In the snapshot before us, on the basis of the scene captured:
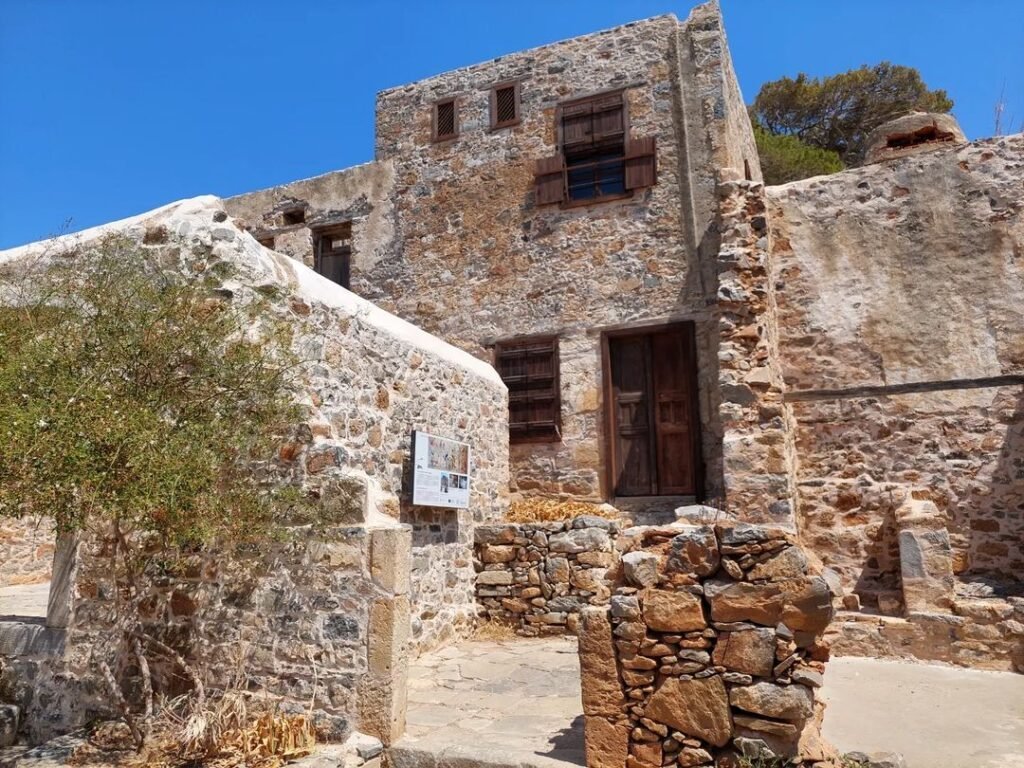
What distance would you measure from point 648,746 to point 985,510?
6.35 m

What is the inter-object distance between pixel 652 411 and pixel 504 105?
5.18 metres

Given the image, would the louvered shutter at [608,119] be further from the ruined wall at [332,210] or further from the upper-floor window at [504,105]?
the ruined wall at [332,210]

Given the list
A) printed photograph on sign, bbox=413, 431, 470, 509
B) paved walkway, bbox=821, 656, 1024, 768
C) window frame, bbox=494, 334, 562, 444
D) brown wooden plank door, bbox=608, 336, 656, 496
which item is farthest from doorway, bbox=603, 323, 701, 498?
paved walkway, bbox=821, 656, 1024, 768

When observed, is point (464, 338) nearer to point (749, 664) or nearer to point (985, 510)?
point (985, 510)

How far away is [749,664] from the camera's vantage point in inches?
142

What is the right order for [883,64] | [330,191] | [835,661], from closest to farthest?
[835,661]
[330,191]
[883,64]

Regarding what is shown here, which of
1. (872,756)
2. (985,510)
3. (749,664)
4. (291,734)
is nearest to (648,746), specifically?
(749,664)

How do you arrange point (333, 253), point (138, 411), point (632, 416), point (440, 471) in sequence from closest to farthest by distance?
point (138, 411), point (440, 471), point (632, 416), point (333, 253)

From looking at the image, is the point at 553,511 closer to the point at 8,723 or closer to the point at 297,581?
the point at 297,581

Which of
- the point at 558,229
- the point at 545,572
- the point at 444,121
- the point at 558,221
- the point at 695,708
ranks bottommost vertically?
the point at 695,708

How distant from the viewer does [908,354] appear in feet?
28.9

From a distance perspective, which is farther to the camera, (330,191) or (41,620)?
(330,191)

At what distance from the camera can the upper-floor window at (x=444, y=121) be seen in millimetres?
11406

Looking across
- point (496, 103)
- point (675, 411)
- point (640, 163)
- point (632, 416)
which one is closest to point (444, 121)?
point (496, 103)
